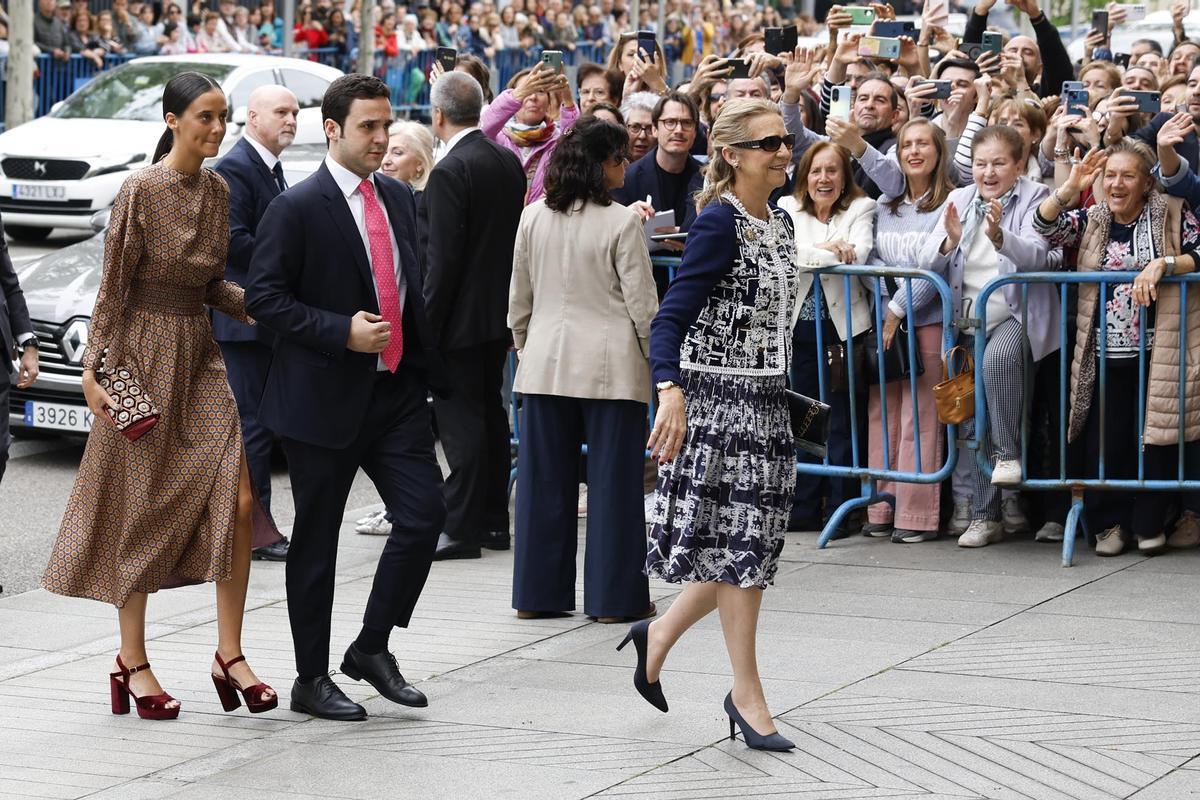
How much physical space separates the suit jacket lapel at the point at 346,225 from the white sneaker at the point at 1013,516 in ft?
13.0

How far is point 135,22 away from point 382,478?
23563mm

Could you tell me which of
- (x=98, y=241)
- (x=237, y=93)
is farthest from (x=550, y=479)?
(x=237, y=93)

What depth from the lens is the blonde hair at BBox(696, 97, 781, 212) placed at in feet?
18.7

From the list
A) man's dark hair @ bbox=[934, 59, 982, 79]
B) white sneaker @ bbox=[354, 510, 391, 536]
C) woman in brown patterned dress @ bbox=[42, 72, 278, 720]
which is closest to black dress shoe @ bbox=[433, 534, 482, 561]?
white sneaker @ bbox=[354, 510, 391, 536]

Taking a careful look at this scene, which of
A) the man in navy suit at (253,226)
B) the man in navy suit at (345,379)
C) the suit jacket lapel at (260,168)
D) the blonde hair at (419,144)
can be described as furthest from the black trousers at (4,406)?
the blonde hair at (419,144)

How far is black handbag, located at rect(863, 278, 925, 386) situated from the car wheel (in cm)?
1365

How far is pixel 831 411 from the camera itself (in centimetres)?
901

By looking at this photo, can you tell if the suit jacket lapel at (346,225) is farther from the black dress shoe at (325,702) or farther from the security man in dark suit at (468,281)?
the security man in dark suit at (468,281)

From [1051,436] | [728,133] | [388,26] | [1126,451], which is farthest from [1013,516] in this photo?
[388,26]

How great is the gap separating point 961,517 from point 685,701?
3151mm

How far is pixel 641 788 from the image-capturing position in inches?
209

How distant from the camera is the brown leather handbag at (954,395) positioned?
28.0 feet

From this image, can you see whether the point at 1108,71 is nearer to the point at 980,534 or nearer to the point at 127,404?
the point at 980,534

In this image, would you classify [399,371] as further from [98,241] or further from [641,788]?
[98,241]
